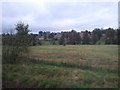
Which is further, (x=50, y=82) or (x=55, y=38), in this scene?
(x=55, y=38)

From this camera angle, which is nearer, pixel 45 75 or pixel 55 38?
pixel 45 75

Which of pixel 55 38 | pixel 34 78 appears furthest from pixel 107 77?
pixel 55 38

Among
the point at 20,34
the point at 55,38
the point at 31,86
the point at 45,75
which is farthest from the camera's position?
the point at 55,38

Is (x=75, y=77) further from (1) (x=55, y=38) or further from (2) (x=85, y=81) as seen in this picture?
(1) (x=55, y=38)

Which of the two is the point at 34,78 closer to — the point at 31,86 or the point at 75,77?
the point at 31,86

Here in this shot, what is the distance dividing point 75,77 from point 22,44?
26.1 feet

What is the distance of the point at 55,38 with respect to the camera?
5278cm

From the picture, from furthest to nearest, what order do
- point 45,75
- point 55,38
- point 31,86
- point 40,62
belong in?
point 55,38 → point 40,62 → point 45,75 → point 31,86

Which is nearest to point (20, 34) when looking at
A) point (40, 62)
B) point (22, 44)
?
point (22, 44)

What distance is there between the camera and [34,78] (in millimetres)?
13430

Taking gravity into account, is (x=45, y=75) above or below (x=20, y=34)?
below

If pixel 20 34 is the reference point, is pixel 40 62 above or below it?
below

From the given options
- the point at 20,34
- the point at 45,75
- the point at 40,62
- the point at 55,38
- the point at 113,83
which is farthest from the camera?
the point at 55,38

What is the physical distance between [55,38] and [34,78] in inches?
1555
